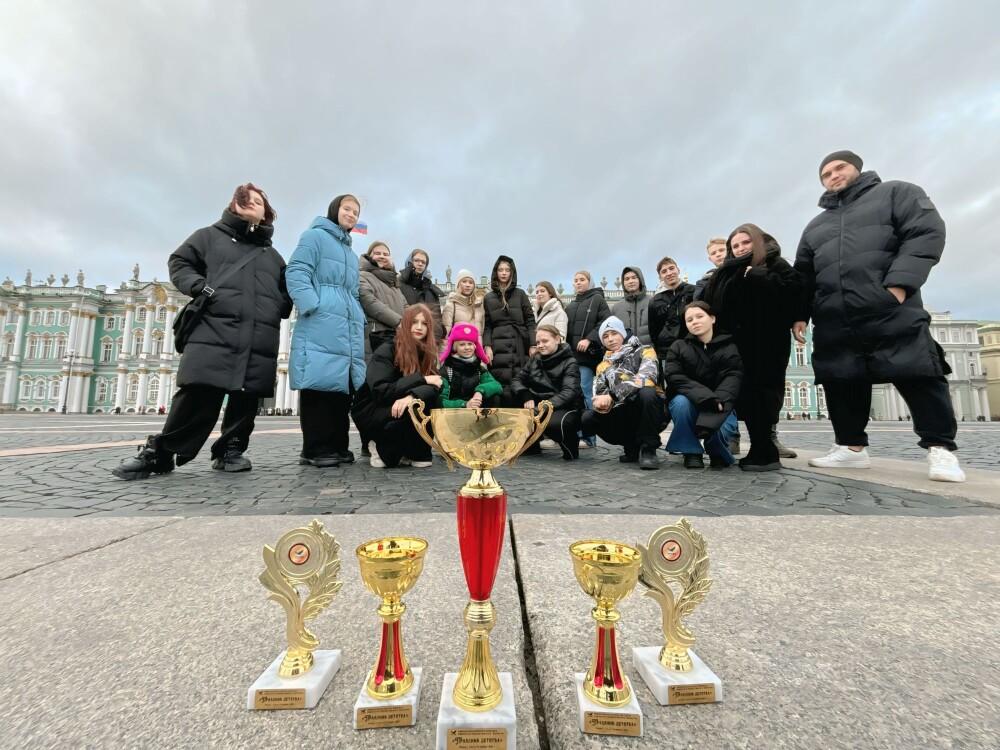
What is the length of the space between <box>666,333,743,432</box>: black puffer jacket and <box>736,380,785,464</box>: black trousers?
0.44 feet

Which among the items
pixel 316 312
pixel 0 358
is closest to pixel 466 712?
pixel 316 312

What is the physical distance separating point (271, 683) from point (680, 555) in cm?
68

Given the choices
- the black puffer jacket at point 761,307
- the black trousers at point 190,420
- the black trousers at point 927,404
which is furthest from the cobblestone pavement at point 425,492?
the black puffer jacket at point 761,307

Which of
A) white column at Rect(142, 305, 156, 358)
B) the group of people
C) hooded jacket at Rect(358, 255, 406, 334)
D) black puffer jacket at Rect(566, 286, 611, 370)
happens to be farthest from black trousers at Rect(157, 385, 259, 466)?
white column at Rect(142, 305, 156, 358)

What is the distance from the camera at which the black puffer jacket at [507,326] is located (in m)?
4.95

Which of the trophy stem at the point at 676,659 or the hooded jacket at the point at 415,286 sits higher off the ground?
the hooded jacket at the point at 415,286

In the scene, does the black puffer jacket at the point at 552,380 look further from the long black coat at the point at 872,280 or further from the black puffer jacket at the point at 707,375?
the long black coat at the point at 872,280

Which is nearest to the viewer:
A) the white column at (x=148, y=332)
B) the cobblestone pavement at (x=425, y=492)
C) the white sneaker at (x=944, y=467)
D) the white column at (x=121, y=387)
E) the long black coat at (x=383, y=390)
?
the cobblestone pavement at (x=425, y=492)

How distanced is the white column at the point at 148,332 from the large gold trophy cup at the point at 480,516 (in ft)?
197

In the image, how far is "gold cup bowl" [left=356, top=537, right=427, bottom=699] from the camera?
645mm

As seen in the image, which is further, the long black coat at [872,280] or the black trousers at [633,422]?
the black trousers at [633,422]

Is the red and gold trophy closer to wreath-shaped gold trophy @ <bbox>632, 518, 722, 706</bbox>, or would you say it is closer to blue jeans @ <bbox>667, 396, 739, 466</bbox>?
wreath-shaped gold trophy @ <bbox>632, 518, 722, 706</bbox>

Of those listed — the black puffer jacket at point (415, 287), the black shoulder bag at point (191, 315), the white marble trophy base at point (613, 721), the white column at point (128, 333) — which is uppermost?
the white column at point (128, 333)

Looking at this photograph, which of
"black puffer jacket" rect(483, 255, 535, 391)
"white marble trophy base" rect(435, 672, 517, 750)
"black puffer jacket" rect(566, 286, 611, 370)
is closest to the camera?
"white marble trophy base" rect(435, 672, 517, 750)
